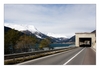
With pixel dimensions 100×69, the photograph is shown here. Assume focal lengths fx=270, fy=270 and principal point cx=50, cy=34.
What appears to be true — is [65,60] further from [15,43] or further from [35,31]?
[15,43]

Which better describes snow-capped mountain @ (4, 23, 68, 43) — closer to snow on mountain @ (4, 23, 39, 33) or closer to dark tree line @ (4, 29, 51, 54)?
snow on mountain @ (4, 23, 39, 33)

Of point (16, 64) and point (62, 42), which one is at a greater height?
point (62, 42)

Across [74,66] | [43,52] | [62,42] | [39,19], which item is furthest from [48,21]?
[43,52]

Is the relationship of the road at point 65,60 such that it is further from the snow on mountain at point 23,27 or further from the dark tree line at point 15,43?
the snow on mountain at point 23,27

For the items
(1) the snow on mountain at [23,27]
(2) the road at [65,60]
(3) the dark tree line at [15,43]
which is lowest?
(2) the road at [65,60]

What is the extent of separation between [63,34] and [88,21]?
223 cm

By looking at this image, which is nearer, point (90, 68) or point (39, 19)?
point (90, 68)

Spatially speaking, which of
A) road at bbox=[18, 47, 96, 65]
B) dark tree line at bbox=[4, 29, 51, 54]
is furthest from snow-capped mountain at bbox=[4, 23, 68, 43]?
road at bbox=[18, 47, 96, 65]

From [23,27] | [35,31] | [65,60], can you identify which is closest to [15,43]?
[65,60]

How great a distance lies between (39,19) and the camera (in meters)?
20.8

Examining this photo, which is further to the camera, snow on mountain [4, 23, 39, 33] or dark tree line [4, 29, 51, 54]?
dark tree line [4, 29, 51, 54]

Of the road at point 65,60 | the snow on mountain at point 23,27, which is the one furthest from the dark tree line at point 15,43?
the road at point 65,60

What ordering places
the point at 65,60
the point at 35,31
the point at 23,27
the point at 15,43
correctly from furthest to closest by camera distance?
the point at 15,43 < the point at 65,60 < the point at 23,27 < the point at 35,31

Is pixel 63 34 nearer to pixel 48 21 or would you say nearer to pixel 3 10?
pixel 48 21
